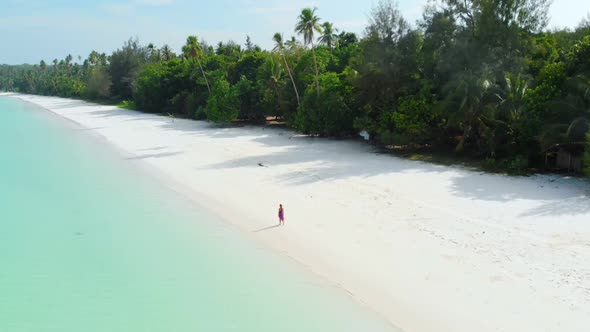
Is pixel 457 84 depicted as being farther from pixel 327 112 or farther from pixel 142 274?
pixel 142 274

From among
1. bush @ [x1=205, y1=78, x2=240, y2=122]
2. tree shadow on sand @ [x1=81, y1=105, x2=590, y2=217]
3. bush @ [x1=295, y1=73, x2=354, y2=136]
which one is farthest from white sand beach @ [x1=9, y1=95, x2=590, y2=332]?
bush @ [x1=205, y1=78, x2=240, y2=122]

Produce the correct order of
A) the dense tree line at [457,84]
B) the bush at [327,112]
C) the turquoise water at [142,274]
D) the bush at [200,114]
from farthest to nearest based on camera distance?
the bush at [200,114], the bush at [327,112], the dense tree line at [457,84], the turquoise water at [142,274]

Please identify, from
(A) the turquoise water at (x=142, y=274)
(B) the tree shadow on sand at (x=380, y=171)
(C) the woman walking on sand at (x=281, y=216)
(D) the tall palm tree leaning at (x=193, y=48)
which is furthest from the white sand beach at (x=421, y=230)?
(D) the tall palm tree leaning at (x=193, y=48)

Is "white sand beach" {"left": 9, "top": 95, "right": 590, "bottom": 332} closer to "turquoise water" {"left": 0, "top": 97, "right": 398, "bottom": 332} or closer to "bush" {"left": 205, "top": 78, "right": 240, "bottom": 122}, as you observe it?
"turquoise water" {"left": 0, "top": 97, "right": 398, "bottom": 332}

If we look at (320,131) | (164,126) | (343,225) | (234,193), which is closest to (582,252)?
(343,225)

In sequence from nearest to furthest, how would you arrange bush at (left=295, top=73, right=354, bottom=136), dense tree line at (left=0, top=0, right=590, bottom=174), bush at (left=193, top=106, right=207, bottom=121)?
dense tree line at (left=0, top=0, right=590, bottom=174)
bush at (left=295, top=73, right=354, bottom=136)
bush at (left=193, top=106, right=207, bottom=121)

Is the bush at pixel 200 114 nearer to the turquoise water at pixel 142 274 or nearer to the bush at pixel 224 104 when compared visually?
the bush at pixel 224 104
